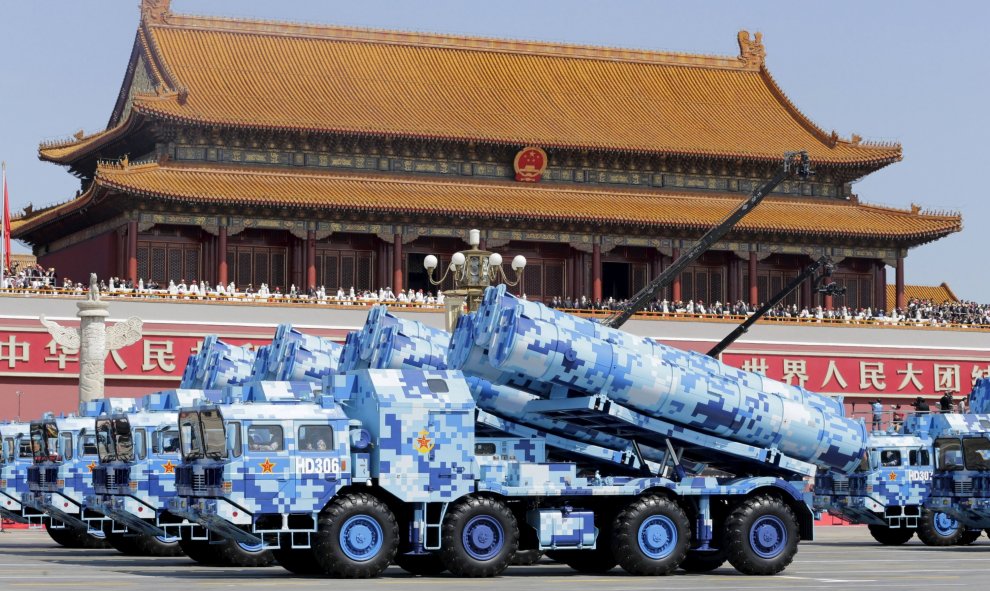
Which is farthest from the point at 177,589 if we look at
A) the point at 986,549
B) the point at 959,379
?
the point at 959,379

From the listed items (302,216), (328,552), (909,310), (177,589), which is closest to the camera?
(177,589)

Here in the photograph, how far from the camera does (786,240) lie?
7475 centimetres

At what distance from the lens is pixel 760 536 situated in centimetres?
2998

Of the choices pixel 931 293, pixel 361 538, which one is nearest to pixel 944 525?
pixel 361 538

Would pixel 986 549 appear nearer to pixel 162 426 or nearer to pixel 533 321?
pixel 533 321

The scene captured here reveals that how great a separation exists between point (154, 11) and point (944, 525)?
43.4m

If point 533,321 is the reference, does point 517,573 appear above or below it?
below

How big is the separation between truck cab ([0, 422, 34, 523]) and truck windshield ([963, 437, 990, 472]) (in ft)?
63.5

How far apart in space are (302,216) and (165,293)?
26.5 ft

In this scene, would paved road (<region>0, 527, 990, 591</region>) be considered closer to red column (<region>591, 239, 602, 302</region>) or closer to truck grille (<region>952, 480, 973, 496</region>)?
truck grille (<region>952, 480, 973, 496</region>)

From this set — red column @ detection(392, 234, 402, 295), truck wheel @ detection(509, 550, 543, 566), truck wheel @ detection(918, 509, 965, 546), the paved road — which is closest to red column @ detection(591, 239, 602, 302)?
red column @ detection(392, 234, 402, 295)

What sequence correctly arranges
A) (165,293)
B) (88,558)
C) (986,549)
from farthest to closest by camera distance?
(165,293) < (986,549) < (88,558)

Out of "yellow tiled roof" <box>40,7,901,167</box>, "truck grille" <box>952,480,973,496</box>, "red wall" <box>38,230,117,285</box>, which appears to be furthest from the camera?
"yellow tiled roof" <box>40,7,901,167</box>

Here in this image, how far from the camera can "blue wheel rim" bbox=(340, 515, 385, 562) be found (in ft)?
90.0
